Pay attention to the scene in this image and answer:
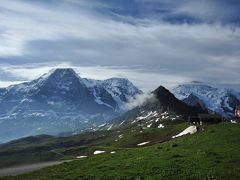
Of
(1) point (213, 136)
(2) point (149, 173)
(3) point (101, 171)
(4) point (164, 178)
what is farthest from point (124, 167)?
(1) point (213, 136)

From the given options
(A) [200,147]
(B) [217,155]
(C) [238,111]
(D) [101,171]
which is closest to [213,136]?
(A) [200,147]

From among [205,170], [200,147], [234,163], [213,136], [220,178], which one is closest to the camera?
[220,178]

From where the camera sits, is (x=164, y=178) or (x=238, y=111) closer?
(x=164, y=178)

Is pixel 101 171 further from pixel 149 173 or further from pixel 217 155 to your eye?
pixel 217 155

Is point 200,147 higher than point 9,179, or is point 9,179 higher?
point 200,147

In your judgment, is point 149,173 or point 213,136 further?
point 213,136

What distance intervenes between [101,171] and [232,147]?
68.1 feet

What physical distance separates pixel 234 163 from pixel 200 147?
599 inches

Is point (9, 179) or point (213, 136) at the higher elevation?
point (213, 136)

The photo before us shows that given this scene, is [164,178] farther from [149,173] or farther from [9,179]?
[9,179]

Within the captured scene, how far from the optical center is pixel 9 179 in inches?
2413

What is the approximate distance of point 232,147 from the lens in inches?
2359

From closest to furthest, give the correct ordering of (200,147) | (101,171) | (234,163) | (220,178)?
(220,178) < (234,163) < (101,171) < (200,147)

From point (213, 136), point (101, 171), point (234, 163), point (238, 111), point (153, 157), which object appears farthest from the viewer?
point (238, 111)
